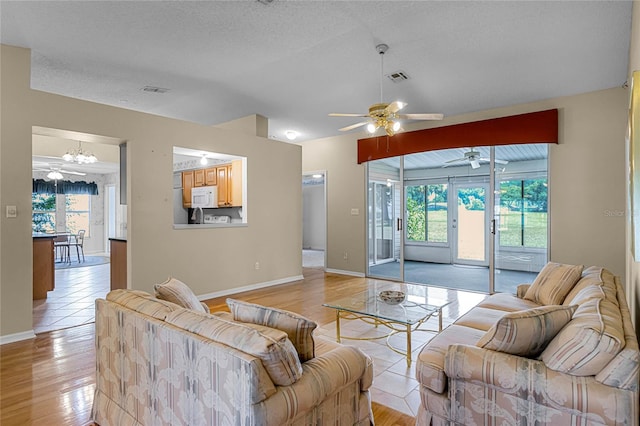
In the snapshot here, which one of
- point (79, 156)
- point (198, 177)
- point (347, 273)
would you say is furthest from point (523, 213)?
point (79, 156)

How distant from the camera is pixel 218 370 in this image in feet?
4.43

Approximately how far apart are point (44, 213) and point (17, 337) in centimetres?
820

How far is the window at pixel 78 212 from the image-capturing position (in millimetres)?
10156

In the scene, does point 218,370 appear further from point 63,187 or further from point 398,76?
point 63,187

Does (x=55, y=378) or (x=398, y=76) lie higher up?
(x=398, y=76)

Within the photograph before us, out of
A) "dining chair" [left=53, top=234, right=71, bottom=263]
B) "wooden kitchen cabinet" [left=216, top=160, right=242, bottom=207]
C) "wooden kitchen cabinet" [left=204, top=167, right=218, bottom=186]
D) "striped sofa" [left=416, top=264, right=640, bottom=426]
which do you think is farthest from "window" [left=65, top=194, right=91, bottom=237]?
"striped sofa" [left=416, top=264, right=640, bottom=426]

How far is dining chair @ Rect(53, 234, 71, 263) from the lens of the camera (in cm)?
837

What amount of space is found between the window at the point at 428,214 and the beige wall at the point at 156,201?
3459mm

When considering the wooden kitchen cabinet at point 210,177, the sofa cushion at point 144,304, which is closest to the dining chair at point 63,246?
the wooden kitchen cabinet at point 210,177

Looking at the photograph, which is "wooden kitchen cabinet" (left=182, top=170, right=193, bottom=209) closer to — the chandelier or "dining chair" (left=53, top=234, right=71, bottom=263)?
the chandelier

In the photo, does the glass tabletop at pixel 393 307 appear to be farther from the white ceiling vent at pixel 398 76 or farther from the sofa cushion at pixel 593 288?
the white ceiling vent at pixel 398 76

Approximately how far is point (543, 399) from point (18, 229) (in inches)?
175

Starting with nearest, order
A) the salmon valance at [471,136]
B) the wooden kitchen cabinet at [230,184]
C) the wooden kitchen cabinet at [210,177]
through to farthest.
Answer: the salmon valance at [471,136] < the wooden kitchen cabinet at [230,184] < the wooden kitchen cabinet at [210,177]

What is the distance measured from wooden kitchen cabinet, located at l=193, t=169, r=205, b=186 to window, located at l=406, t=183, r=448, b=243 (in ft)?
15.6
